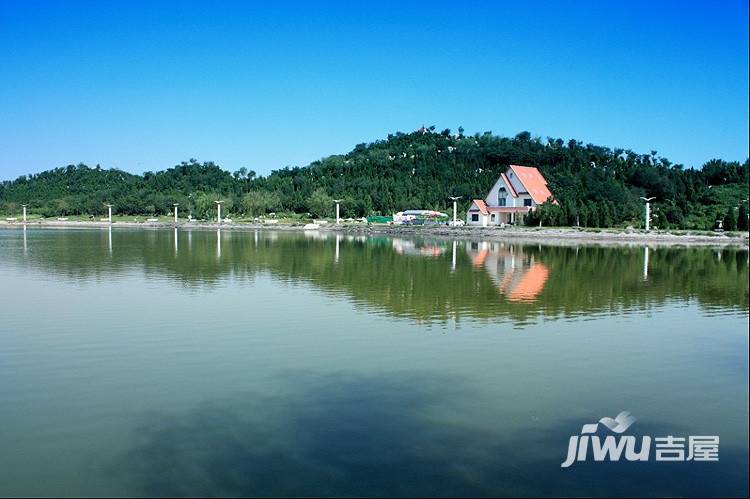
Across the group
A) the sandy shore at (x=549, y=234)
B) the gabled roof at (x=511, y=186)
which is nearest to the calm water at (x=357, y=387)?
the sandy shore at (x=549, y=234)

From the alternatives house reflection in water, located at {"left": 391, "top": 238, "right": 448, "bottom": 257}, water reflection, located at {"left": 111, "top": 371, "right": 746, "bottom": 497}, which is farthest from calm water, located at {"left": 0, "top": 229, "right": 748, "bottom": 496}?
house reflection in water, located at {"left": 391, "top": 238, "right": 448, "bottom": 257}

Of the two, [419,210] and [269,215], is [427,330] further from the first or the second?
[269,215]

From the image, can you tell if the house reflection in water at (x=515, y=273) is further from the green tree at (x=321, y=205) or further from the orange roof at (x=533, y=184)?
the green tree at (x=321, y=205)

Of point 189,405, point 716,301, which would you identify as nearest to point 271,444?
point 189,405

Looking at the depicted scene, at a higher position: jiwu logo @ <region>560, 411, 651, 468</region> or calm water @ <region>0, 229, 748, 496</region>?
calm water @ <region>0, 229, 748, 496</region>

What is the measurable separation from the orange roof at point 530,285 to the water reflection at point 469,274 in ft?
0.08

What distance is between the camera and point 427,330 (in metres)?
9.68

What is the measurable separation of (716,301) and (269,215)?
61.5 meters

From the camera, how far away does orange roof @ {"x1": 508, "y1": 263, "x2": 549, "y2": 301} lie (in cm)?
1343

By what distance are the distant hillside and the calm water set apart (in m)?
31.8

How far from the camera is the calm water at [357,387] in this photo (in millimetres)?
4680

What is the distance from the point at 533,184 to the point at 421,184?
63.6 ft

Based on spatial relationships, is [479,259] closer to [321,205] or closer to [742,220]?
[742,220]

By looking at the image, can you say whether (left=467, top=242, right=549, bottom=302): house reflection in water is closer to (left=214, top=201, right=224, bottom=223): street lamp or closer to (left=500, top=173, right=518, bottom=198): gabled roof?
(left=500, top=173, right=518, bottom=198): gabled roof
